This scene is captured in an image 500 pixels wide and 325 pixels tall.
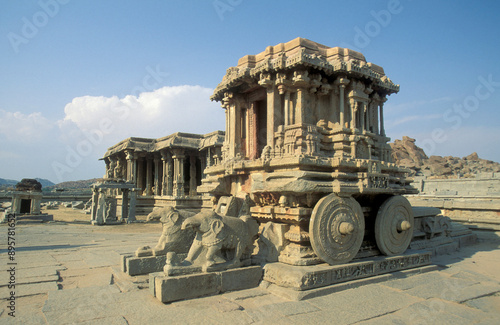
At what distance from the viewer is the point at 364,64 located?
8.12 m

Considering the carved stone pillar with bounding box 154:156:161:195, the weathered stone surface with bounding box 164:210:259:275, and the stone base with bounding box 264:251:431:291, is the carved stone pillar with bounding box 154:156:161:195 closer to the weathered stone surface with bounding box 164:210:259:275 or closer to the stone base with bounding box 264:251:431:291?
the weathered stone surface with bounding box 164:210:259:275

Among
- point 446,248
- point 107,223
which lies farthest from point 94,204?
point 446,248

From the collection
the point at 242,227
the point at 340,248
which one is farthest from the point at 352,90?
the point at 242,227

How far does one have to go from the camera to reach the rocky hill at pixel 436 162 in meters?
36.9

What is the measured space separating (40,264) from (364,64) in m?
8.43

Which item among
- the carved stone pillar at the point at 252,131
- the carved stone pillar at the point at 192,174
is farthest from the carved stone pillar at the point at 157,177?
the carved stone pillar at the point at 252,131

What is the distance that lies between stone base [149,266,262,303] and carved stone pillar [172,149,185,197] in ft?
56.5

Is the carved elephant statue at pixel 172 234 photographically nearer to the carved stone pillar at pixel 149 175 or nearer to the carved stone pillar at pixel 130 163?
the carved stone pillar at pixel 130 163

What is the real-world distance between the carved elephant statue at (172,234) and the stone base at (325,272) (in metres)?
1.49

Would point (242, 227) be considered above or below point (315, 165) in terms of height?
below

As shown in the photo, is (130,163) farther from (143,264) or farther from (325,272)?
(325,272)

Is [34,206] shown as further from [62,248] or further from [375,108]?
[375,108]

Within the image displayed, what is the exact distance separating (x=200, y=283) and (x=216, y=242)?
62cm

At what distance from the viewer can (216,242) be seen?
4902mm
